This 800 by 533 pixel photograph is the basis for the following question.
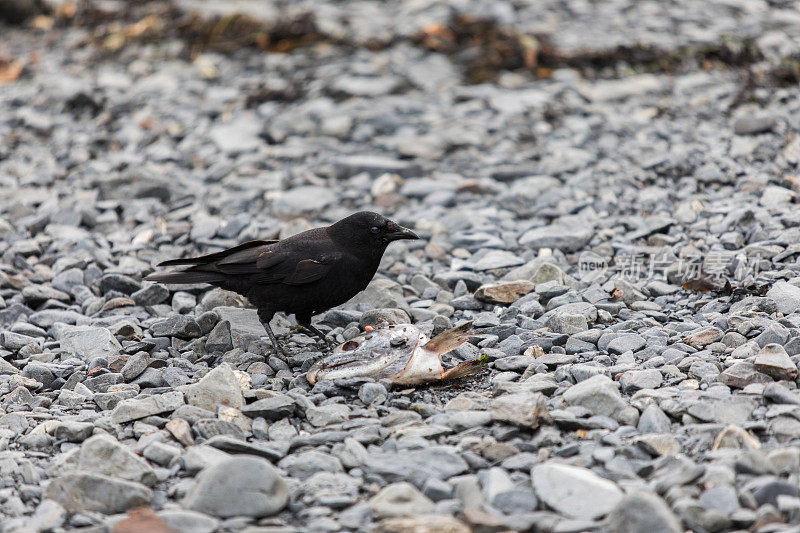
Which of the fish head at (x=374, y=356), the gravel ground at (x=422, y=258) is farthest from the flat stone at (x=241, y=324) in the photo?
the fish head at (x=374, y=356)

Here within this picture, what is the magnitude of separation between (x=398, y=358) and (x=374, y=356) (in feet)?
0.53

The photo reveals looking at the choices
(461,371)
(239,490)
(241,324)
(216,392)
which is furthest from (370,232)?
(239,490)

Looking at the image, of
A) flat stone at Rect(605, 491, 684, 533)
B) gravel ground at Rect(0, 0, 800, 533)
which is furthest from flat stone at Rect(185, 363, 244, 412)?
flat stone at Rect(605, 491, 684, 533)

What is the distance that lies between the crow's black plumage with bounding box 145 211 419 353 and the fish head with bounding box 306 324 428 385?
0.60 metres

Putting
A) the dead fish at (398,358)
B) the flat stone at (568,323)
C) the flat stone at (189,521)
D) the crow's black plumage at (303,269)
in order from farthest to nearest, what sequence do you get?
the crow's black plumage at (303,269) < the flat stone at (568,323) < the dead fish at (398,358) < the flat stone at (189,521)

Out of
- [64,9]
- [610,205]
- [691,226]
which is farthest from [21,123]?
[691,226]

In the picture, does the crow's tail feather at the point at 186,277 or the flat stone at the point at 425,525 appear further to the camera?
the crow's tail feather at the point at 186,277

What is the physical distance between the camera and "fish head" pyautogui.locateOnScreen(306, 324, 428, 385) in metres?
4.76

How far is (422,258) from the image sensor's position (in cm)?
709

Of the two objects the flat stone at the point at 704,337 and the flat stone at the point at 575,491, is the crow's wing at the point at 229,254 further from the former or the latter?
the flat stone at the point at 575,491

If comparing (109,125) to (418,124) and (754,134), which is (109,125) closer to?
(418,124)

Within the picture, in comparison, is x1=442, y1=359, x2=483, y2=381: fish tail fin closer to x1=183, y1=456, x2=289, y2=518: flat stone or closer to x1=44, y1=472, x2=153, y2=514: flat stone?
x1=183, y1=456, x2=289, y2=518: flat stone

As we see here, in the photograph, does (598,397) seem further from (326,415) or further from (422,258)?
(422,258)

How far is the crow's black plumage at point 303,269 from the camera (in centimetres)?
557
